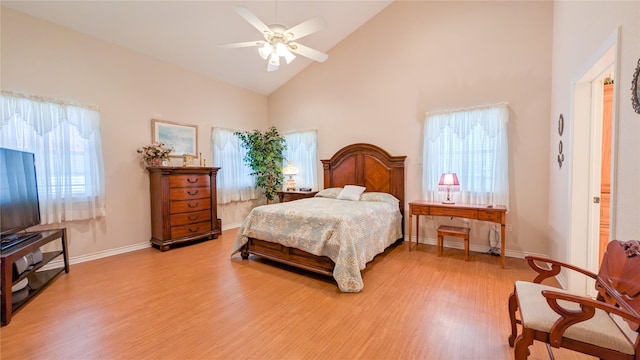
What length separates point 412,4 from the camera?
4.40 m

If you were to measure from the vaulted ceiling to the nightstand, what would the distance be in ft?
8.54

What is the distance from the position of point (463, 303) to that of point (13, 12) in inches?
234

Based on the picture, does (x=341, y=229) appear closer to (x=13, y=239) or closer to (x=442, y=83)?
(x=442, y=83)

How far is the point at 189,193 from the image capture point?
4.45 m

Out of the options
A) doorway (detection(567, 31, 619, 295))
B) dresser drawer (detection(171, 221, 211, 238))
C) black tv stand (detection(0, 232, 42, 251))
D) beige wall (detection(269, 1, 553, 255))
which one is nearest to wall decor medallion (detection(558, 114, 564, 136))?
doorway (detection(567, 31, 619, 295))

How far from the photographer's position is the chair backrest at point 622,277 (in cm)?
127

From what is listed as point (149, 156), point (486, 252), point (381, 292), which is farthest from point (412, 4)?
point (149, 156)

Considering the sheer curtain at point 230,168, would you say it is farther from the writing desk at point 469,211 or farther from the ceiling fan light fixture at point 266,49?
the writing desk at point 469,211

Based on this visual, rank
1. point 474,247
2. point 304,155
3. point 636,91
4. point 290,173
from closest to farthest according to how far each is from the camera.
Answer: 1. point 636,91
2. point 474,247
3. point 290,173
4. point 304,155

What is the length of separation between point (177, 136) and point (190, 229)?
1.70 metres

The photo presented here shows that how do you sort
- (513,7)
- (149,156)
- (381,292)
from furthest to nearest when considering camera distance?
(149,156)
(513,7)
(381,292)

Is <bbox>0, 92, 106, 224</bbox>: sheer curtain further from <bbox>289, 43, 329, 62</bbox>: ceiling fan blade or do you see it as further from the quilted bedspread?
<bbox>289, 43, 329, 62</bbox>: ceiling fan blade

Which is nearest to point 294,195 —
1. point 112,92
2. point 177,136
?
point 177,136

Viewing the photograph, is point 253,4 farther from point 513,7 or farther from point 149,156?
point 513,7
